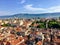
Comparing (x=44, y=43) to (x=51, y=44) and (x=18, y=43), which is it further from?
(x=18, y=43)

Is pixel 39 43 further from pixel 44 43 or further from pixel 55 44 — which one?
pixel 55 44

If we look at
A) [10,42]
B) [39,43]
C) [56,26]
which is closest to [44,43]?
[39,43]

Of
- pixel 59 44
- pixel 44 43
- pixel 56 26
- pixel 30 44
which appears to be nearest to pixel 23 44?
pixel 30 44

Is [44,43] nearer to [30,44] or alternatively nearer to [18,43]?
[30,44]

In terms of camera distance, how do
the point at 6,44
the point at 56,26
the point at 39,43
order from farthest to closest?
the point at 56,26
the point at 39,43
the point at 6,44

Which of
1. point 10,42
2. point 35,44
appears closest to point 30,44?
point 35,44

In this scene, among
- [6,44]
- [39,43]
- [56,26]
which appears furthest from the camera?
[56,26]

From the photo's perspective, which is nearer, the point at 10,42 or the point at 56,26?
the point at 10,42

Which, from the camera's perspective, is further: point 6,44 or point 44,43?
point 44,43
